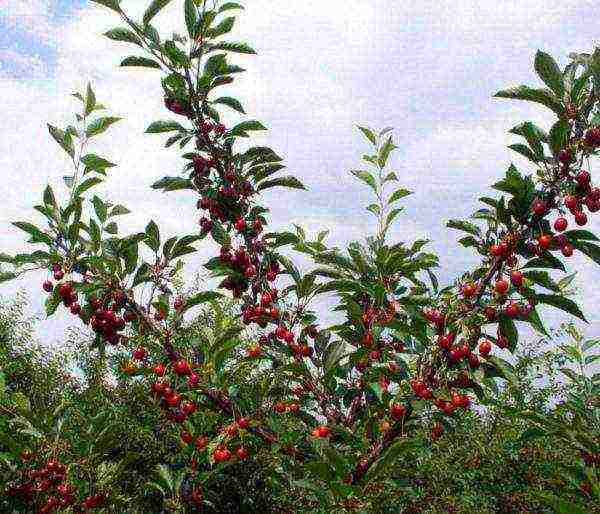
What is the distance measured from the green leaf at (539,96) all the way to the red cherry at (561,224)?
0.57m

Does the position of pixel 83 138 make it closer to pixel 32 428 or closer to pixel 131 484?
pixel 32 428

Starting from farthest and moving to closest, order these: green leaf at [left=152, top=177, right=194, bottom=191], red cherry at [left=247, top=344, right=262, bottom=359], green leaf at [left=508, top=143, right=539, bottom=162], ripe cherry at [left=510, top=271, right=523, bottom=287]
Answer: green leaf at [left=152, top=177, right=194, bottom=191]
red cherry at [left=247, top=344, right=262, bottom=359]
green leaf at [left=508, top=143, right=539, bottom=162]
ripe cherry at [left=510, top=271, right=523, bottom=287]

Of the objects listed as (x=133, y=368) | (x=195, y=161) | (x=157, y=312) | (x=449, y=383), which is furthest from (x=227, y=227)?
(x=449, y=383)

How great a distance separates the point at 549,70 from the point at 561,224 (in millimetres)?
Answer: 821

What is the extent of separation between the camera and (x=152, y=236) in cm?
434

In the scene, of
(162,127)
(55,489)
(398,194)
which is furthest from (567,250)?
(55,489)

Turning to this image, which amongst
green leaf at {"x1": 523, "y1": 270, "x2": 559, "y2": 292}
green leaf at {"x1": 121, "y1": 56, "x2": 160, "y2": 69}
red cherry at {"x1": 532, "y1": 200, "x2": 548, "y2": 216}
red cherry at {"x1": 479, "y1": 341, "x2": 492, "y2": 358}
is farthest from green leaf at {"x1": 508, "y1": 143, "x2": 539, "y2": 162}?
green leaf at {"x1": 121, "y1": 56, "x2": 160, "y2": 69}

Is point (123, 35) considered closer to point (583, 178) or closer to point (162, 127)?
point (162, 127)

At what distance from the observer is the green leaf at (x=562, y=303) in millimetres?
3553

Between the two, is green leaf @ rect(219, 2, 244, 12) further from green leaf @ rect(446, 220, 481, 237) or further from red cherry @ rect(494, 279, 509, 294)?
red cherry @ rect(494, 279, 509, 294)

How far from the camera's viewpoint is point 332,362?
13.0 feet

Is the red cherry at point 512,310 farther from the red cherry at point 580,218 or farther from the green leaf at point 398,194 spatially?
the green leaf at point 398,194

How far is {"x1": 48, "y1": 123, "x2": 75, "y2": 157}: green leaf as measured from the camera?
441 cm

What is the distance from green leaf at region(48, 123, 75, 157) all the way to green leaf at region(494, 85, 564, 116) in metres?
2.91
